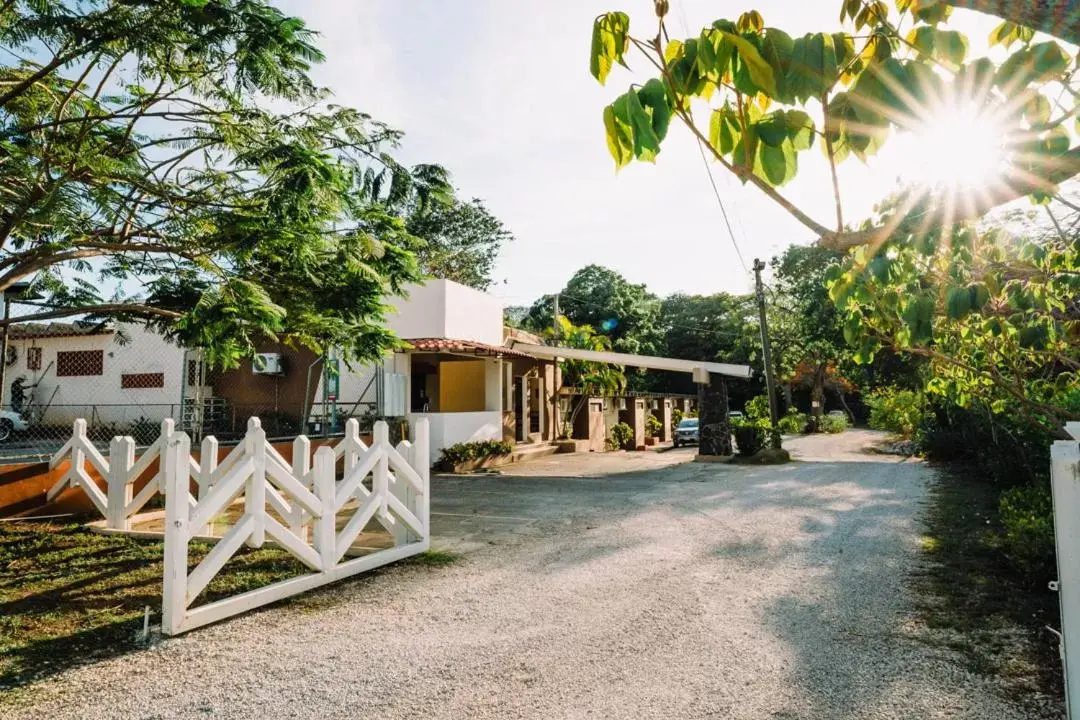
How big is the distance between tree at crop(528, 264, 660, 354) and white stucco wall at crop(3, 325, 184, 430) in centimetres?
2105

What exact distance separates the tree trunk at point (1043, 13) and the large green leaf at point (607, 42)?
2.69ft

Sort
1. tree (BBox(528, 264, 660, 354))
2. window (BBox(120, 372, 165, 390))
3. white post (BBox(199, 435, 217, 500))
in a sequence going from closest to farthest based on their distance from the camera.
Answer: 1. white post (BBox(199, 435, 217, 500))
2. window (BBox(120, 372, 165, 390))
3. tree (BBox(528, 264, 660, 354))

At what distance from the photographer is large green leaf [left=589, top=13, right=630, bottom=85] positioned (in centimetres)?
180

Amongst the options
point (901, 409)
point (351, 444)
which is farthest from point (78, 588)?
point (901, 409)

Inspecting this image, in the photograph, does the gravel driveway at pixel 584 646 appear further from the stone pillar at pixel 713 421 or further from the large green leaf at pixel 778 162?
the stone pillar at pixel 713 421

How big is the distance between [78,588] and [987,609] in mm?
6764

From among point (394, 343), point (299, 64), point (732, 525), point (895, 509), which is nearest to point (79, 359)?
point (394, 343)

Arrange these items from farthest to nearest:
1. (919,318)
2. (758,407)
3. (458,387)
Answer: (758,407) → (458,387) → (919,318)

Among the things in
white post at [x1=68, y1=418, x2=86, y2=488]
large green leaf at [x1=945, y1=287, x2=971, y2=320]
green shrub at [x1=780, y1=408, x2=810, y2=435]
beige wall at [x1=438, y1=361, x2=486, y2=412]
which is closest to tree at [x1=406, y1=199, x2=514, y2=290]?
beige wall at [x1=438, y1=361, x2=486, y2=412]

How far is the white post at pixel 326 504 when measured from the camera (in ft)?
16.6

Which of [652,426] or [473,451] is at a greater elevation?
[652,426]

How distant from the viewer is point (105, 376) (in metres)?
18.2

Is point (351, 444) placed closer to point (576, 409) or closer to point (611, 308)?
point (576, 409)

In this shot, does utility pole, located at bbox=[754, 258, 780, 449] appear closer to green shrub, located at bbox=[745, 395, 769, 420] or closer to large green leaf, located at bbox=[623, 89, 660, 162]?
green shrub, located at bbox=[745, 395, 769, 420]
